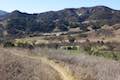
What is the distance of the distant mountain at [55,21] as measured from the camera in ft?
408

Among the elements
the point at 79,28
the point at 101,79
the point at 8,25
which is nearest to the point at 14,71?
the point at 101,79

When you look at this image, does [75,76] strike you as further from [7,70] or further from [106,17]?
[106,17]

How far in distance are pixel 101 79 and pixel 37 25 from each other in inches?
4751

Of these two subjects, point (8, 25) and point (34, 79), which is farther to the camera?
point (8, 25)

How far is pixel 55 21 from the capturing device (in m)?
156

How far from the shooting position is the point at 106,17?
559 ft

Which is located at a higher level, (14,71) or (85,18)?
(14,71)

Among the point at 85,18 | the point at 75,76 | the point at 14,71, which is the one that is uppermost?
the point at 14,71

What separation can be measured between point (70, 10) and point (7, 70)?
188 m

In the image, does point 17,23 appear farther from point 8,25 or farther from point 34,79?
point 34,79

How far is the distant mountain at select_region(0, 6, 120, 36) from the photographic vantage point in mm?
124475

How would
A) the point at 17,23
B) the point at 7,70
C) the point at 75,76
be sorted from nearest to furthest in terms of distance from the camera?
1. the point at 7,70
2. the point at 75,76
3. the point at 17,23

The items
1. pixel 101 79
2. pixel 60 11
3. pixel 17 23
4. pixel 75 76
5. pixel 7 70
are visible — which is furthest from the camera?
pixel 60 11

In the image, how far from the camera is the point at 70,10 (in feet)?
648
